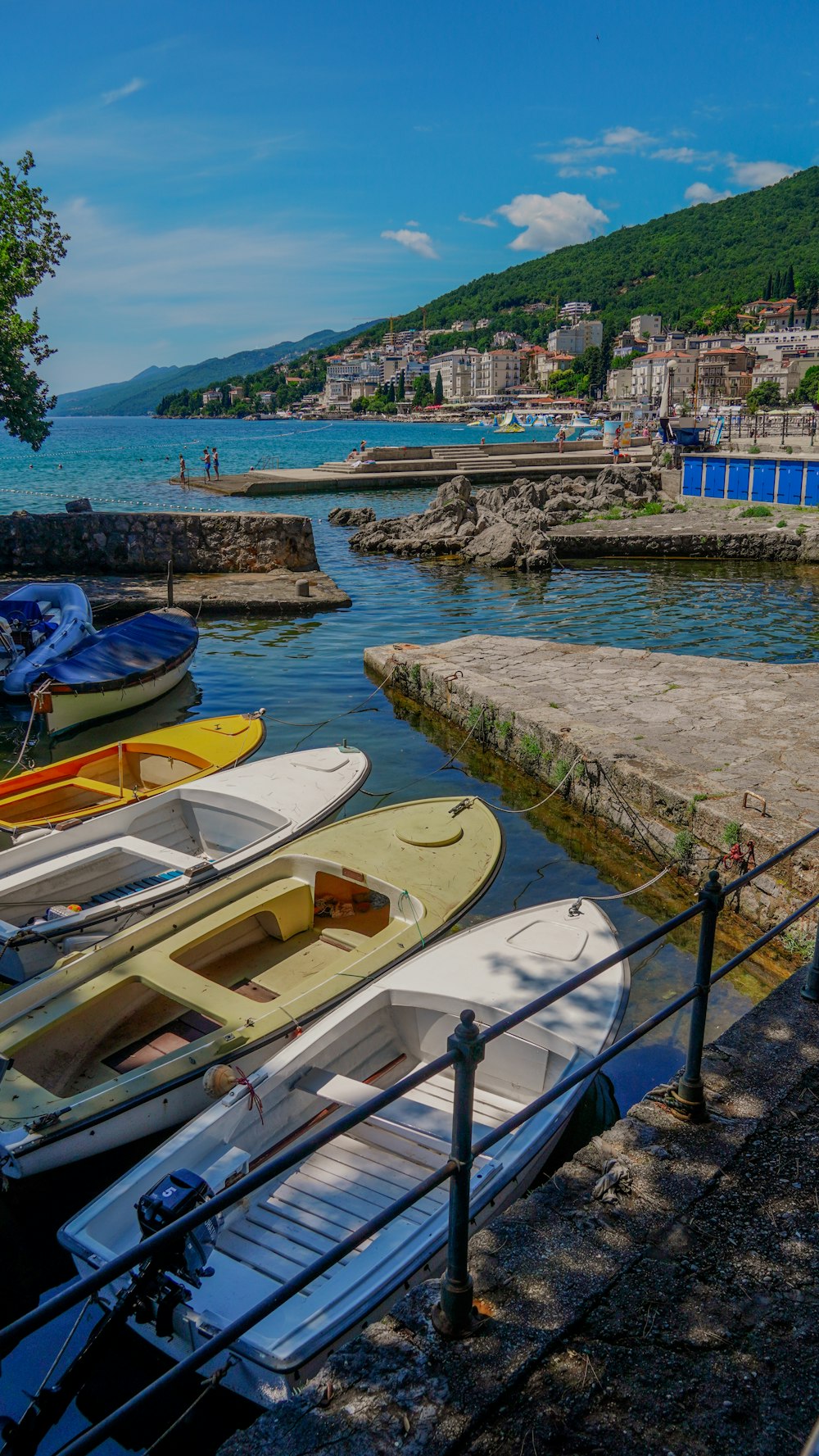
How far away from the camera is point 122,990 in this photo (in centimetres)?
571

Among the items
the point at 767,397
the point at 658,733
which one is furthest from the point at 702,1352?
the point at 767,397

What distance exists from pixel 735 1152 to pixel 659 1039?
9.68ft

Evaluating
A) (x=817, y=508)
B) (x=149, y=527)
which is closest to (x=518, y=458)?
(x=817, y=508)

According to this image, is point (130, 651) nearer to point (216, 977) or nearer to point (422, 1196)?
point (216, 977)

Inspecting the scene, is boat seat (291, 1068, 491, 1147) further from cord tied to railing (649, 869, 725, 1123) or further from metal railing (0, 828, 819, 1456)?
metal railing (0, 828, 819, 1456)

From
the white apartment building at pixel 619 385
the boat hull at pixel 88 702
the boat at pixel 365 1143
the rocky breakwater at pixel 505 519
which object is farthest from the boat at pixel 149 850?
the white apartment building at pixel 619 385

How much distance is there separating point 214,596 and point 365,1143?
16.1 metres

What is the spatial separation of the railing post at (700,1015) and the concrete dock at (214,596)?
1598 cm

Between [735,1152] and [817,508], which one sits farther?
[817,508]

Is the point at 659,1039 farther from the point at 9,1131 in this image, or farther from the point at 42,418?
the point at 42,418

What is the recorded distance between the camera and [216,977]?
6215mm

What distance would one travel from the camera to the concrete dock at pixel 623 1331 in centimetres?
223

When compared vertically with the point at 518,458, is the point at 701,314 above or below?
above

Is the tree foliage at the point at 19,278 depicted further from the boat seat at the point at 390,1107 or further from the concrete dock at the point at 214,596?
the boat seat at the point at 390,1107
